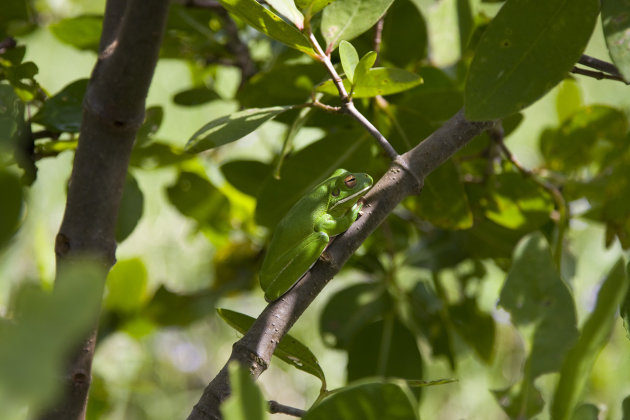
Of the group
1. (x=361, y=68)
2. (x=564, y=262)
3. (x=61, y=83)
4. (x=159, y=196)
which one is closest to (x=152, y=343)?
(x=159, y=196)

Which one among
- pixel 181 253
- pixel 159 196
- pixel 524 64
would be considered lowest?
pixel 181 253

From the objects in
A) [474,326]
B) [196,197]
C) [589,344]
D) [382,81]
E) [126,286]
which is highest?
[382,81]

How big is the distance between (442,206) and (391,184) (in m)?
0.30

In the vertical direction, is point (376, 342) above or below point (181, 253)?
above

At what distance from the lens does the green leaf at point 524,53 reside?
2.25ft

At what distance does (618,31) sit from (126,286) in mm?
982

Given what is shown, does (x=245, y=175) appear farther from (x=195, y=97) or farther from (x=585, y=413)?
(x=585, y=413)

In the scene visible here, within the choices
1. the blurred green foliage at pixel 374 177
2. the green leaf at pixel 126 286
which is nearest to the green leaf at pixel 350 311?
the blurred green foliage at pixel 374 177

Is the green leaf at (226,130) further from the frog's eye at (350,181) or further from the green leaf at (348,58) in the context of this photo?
the frog's eye at (350,181)

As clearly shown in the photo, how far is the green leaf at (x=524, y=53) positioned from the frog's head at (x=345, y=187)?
300mm

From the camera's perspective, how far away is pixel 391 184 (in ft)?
2.25

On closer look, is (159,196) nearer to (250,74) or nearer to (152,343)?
(250,74)

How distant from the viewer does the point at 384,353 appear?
3.70ft

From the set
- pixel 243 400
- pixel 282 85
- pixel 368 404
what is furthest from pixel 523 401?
pixel 282 85
